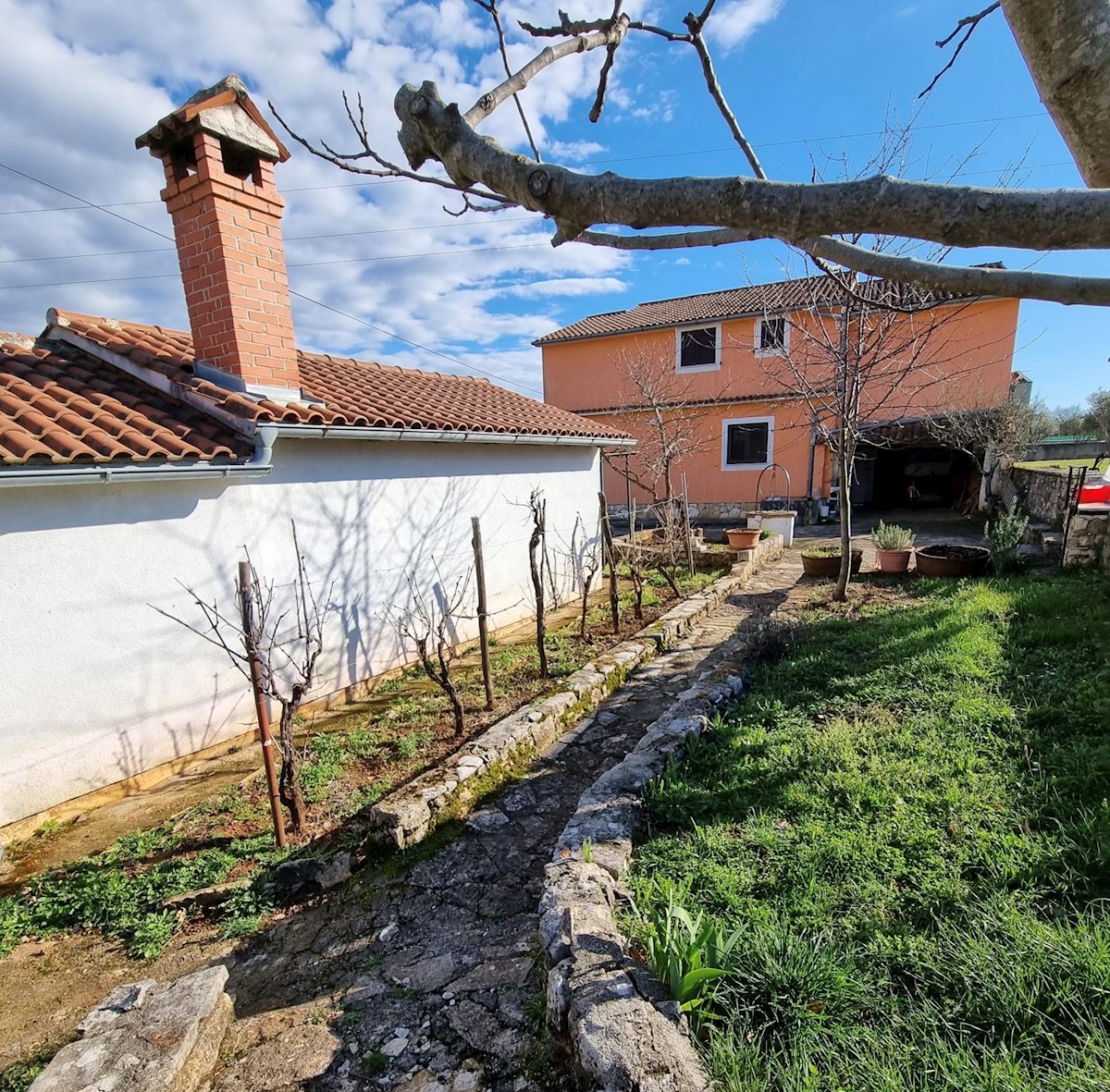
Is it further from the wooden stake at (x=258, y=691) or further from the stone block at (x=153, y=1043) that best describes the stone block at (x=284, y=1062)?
the wooden stake at (x=258, y=691)

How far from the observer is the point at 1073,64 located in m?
1.03

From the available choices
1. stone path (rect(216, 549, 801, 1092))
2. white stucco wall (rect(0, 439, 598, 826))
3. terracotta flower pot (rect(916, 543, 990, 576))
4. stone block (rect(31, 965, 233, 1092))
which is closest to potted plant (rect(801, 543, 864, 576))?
terracotta flower pot (rect(916, 543, 990, 576))

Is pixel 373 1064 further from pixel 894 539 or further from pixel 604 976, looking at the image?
pixel 894 539

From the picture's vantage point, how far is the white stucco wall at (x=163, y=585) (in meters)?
3.63

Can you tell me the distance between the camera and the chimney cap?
15.5ft

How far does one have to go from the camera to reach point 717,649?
6121 mm

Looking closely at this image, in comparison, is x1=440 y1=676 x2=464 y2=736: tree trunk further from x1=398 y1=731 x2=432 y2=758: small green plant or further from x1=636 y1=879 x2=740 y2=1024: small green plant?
x1=636 y1=879 x2=740 y2=1024: small green plant

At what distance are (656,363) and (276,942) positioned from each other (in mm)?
17169

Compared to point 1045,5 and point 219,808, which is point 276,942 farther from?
point 1045,5

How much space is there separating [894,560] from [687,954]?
790cm

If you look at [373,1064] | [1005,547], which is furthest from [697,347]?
[373,1064]

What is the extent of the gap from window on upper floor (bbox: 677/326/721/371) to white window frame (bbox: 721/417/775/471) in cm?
185

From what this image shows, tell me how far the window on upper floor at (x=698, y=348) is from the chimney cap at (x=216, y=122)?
14017mm

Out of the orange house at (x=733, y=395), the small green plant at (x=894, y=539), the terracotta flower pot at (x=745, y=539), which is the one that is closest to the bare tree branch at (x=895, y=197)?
the small green plant at (x=894, y=539)
